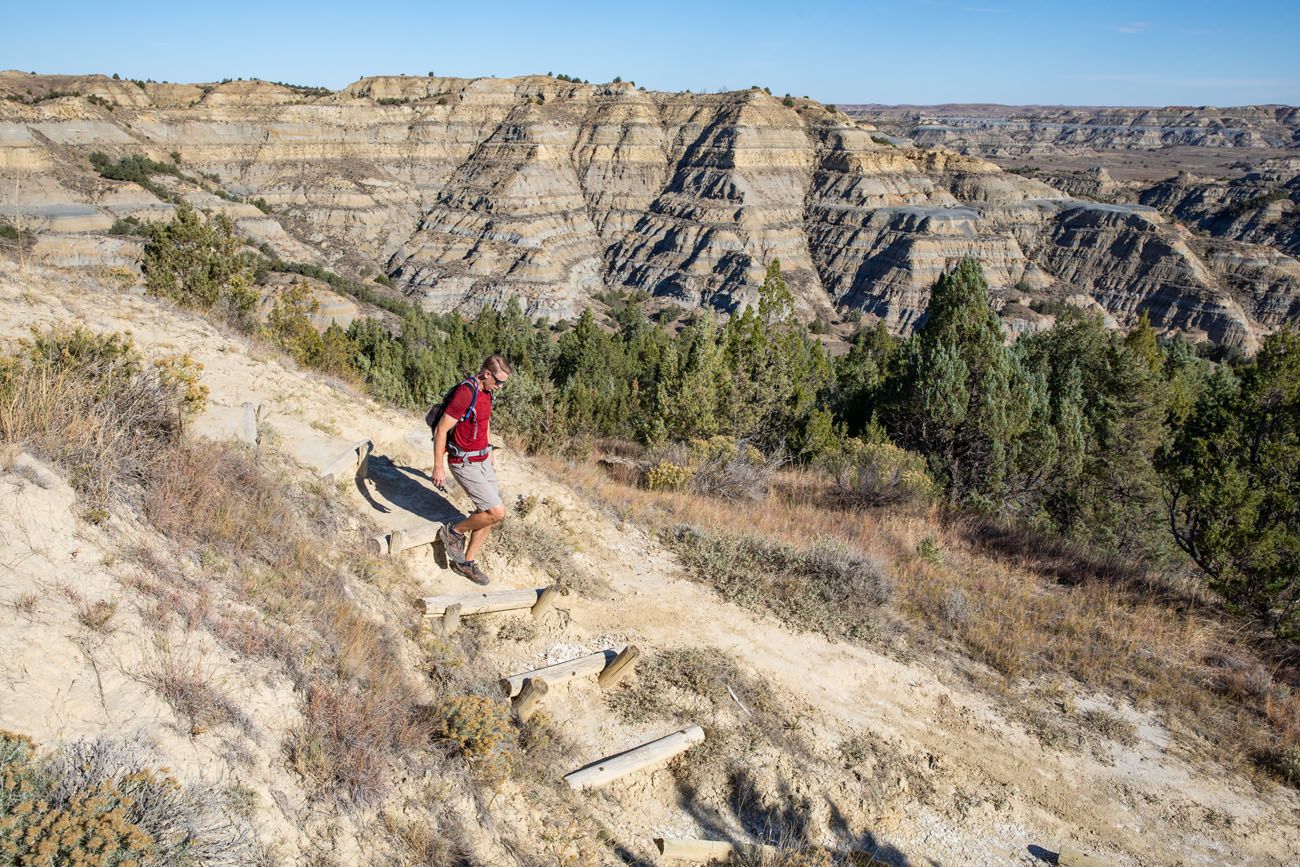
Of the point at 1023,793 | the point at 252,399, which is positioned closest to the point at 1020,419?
the point at 1023,793

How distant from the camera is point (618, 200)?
90062 millimetres

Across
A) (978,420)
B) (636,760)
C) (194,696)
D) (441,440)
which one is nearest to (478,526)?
(441,440)

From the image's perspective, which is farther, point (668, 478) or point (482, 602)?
point (668, 478)

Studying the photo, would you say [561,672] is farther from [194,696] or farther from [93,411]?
[93,411]

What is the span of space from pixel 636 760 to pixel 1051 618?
16.4 feet

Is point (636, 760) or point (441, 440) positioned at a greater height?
point (441, 440)

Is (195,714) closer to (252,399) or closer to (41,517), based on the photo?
(41,517)

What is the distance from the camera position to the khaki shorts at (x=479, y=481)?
628 centimetres

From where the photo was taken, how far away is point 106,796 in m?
3.06

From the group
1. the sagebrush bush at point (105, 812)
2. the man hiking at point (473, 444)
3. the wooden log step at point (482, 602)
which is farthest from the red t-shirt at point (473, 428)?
the sagebrush bush at point (105, 812)

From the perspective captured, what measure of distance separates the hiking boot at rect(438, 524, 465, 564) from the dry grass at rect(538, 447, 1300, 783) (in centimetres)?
261

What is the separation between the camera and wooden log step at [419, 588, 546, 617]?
5.87 m

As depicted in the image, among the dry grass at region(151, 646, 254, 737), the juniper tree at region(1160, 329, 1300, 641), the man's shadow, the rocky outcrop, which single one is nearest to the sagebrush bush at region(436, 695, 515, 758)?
the dry grass at region(151, 646, 254, 737)

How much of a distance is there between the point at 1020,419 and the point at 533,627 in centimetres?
1351
